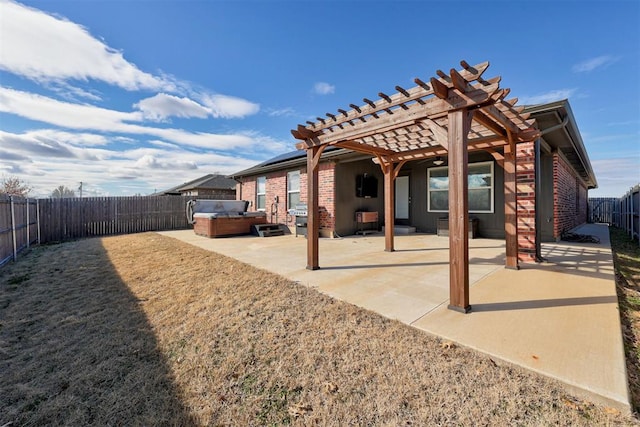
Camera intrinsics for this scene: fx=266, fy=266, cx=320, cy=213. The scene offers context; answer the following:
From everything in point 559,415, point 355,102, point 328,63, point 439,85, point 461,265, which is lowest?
point 559,415

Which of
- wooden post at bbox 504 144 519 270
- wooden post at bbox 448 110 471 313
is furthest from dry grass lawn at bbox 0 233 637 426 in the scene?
wooden post at bbox 504 144 519 270

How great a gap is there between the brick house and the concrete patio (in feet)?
3.98

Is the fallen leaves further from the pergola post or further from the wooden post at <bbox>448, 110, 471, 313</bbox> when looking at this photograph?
the pergola post

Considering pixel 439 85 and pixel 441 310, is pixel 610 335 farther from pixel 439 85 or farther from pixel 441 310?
pixel 439 85

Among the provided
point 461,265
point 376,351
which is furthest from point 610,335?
point 376,351

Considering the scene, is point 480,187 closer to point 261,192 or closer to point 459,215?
point 459,215

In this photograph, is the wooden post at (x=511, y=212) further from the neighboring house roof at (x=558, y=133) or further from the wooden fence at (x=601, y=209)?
the wooden fence at (x=601, y=209)

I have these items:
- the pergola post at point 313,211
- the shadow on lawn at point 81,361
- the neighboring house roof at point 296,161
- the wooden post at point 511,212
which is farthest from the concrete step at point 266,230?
the wooden post at point 511,212

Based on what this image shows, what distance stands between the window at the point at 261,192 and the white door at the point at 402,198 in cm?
560

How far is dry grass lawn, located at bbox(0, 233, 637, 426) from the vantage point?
1.47 m

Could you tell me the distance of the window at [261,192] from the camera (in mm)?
11728

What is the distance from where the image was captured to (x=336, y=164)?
8367 mm

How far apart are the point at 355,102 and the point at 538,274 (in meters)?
3.78

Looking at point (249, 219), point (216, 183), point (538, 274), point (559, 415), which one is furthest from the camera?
point (216, 183)
